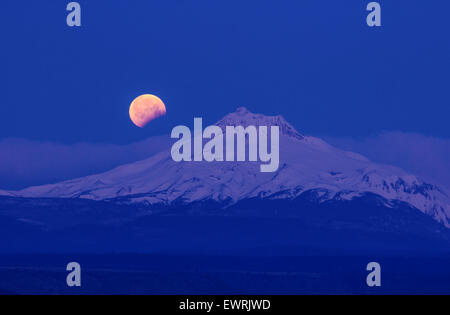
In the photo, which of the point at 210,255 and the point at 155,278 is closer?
the point at 155,278

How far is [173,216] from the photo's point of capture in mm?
103562

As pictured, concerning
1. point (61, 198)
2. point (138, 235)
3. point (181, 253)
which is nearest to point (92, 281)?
point (181, 253)

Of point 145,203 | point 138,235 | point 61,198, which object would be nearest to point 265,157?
point 145,203

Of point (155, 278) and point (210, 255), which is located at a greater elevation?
point (210, 255)

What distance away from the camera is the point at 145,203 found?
258 ft

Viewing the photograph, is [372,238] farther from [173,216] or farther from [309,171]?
[173,216]

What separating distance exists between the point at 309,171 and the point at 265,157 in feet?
53.9
